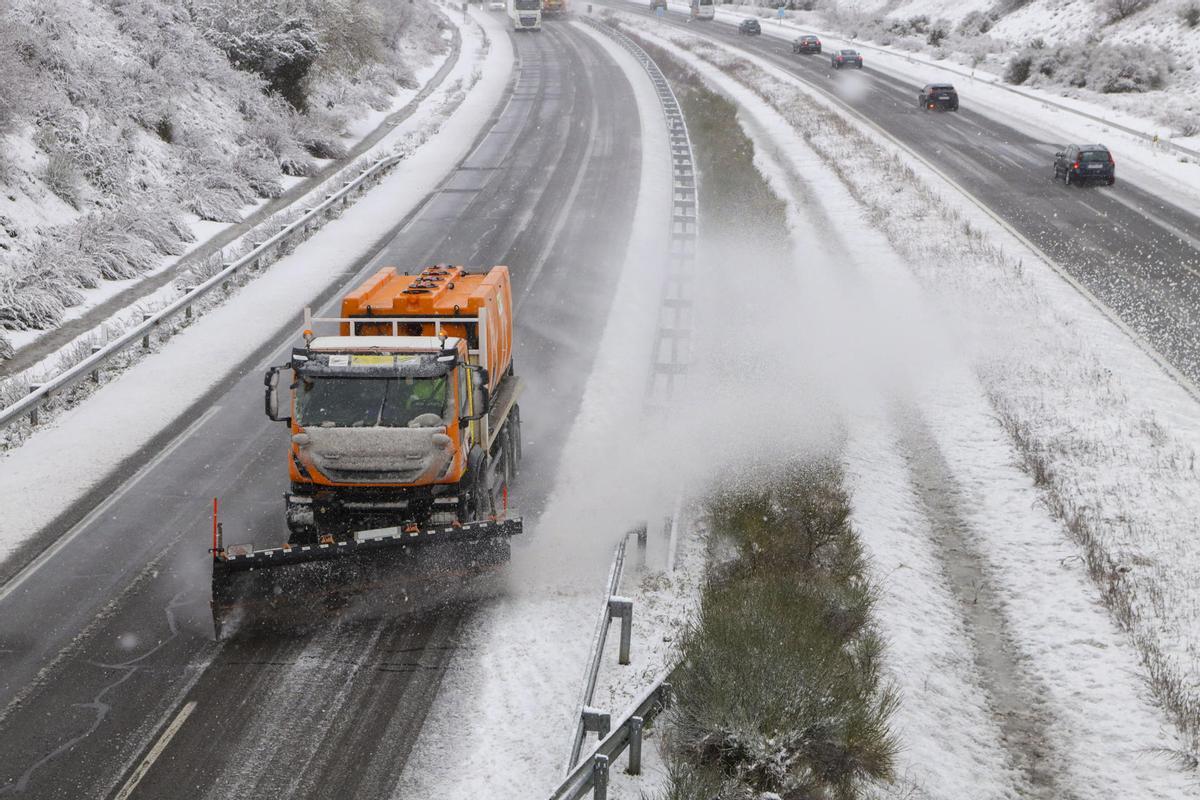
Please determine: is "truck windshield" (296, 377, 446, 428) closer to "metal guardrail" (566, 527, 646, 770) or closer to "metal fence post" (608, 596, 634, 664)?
"metal guardrail" (566, 527, 646, 770)

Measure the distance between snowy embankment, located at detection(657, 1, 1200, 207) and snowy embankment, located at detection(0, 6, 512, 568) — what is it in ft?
84.5

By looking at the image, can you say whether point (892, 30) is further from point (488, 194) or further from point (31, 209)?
point (31, 209)

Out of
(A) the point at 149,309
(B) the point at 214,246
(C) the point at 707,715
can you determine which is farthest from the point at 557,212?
(C) the point at 707,715

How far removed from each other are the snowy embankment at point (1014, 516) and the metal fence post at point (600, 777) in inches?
117

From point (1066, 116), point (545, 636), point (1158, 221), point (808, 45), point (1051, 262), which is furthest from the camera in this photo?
point (808, 45)

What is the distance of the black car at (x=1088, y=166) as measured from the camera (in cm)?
3666

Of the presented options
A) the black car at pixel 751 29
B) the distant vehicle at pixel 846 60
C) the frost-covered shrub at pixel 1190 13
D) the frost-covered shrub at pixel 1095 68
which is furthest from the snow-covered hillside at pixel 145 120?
the black car at pixel 751 29

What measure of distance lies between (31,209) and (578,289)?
1261 centimetres

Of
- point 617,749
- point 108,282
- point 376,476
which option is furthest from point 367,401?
point 108,282

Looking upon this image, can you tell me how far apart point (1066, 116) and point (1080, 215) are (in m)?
19.6

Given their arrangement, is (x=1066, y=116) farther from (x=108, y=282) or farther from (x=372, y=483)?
(x=372, y=483)

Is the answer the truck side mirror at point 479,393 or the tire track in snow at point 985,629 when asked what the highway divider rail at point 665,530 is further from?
the tire track in snow at point 985,629

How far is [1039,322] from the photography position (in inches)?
925

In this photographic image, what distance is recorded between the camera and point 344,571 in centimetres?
1106
